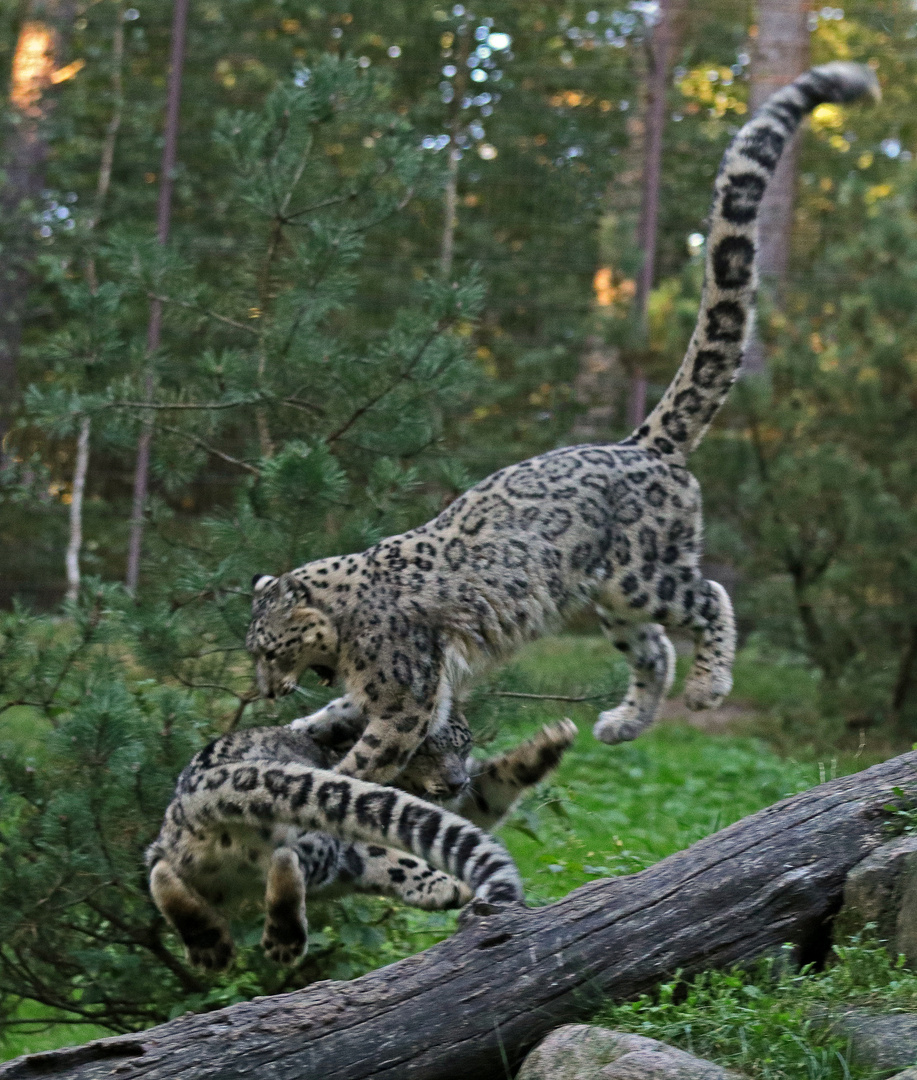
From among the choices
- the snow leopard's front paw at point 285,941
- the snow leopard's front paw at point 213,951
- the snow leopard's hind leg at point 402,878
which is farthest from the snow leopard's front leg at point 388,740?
the snow leopard's front paw at point 213,951

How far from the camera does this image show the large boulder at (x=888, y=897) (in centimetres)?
421

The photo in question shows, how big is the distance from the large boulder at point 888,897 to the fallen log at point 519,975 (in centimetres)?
7

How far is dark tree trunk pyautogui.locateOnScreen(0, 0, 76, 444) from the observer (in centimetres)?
1434

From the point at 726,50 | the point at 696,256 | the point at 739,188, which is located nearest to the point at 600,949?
the point at 739,188

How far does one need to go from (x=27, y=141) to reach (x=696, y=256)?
7.32 m

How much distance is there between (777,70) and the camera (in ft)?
44.1

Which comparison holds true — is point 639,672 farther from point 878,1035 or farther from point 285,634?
point 878,1035

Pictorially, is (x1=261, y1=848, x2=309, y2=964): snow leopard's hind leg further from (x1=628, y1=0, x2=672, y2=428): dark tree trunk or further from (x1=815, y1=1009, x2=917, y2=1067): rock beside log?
(x1=628, y1=0, x2=672, y2=428): dark tree trunk

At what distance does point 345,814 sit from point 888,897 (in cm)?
180

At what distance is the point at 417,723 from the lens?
5.64 metres

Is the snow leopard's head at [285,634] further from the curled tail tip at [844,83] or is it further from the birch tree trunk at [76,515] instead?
the birch tree trunk at [76,515]

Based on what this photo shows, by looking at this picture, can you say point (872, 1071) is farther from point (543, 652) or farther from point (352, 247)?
point (543, 652)

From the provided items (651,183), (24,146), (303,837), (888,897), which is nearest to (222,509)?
(303,837)

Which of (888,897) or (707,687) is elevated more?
(707,687)
